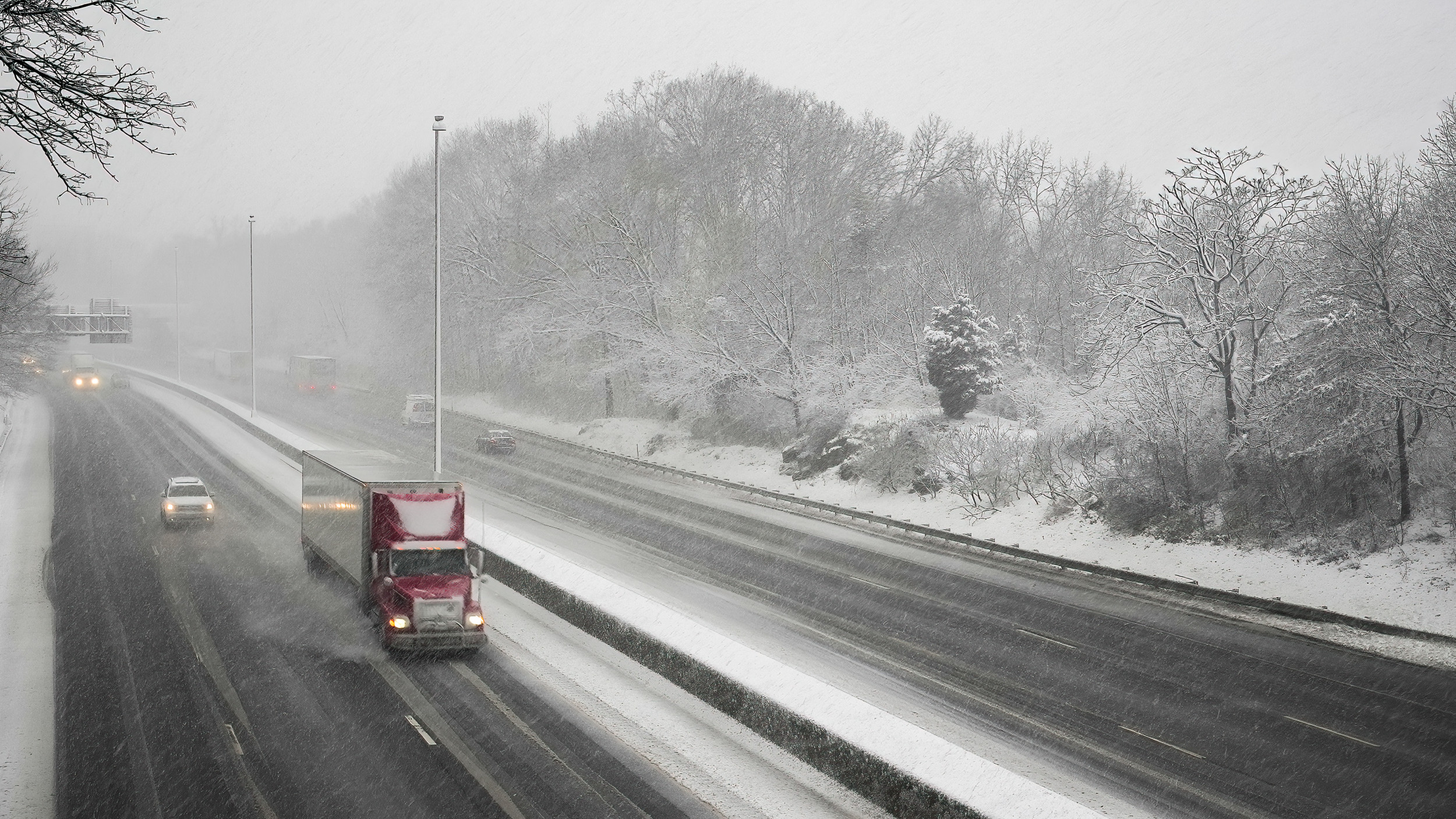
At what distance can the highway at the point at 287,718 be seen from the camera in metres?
9.81

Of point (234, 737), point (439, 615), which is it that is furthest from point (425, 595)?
point (234, 737)

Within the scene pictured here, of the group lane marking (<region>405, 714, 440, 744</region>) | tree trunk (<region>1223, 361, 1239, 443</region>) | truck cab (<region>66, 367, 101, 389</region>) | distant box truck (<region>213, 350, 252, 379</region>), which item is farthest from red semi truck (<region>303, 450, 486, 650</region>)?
distant box truck (<region>213, 350, 252, 379</region>)

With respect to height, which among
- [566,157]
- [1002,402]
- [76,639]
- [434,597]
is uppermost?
[566,157]

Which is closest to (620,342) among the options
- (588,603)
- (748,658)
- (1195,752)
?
(588,603)

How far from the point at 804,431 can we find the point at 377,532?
23760mm

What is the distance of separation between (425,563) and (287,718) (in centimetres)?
384

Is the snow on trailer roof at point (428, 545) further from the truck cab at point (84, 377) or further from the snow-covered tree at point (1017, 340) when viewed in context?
the truck cab at point (84, 377)

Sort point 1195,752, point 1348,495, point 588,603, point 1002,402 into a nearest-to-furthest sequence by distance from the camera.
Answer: point 1195,752 < point 588,603 < point 1348,495 < point 1002,402

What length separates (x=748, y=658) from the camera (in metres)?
13.3

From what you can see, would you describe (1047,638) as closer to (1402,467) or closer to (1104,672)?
(1104,672)

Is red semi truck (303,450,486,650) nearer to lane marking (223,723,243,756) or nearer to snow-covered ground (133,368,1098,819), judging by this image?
snow-covered ground (133,368,1098,819)

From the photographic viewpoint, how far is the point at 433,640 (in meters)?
14.2

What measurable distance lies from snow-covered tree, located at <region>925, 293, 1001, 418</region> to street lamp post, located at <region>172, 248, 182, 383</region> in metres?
57.4

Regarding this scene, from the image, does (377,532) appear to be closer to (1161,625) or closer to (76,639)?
(76,639)
